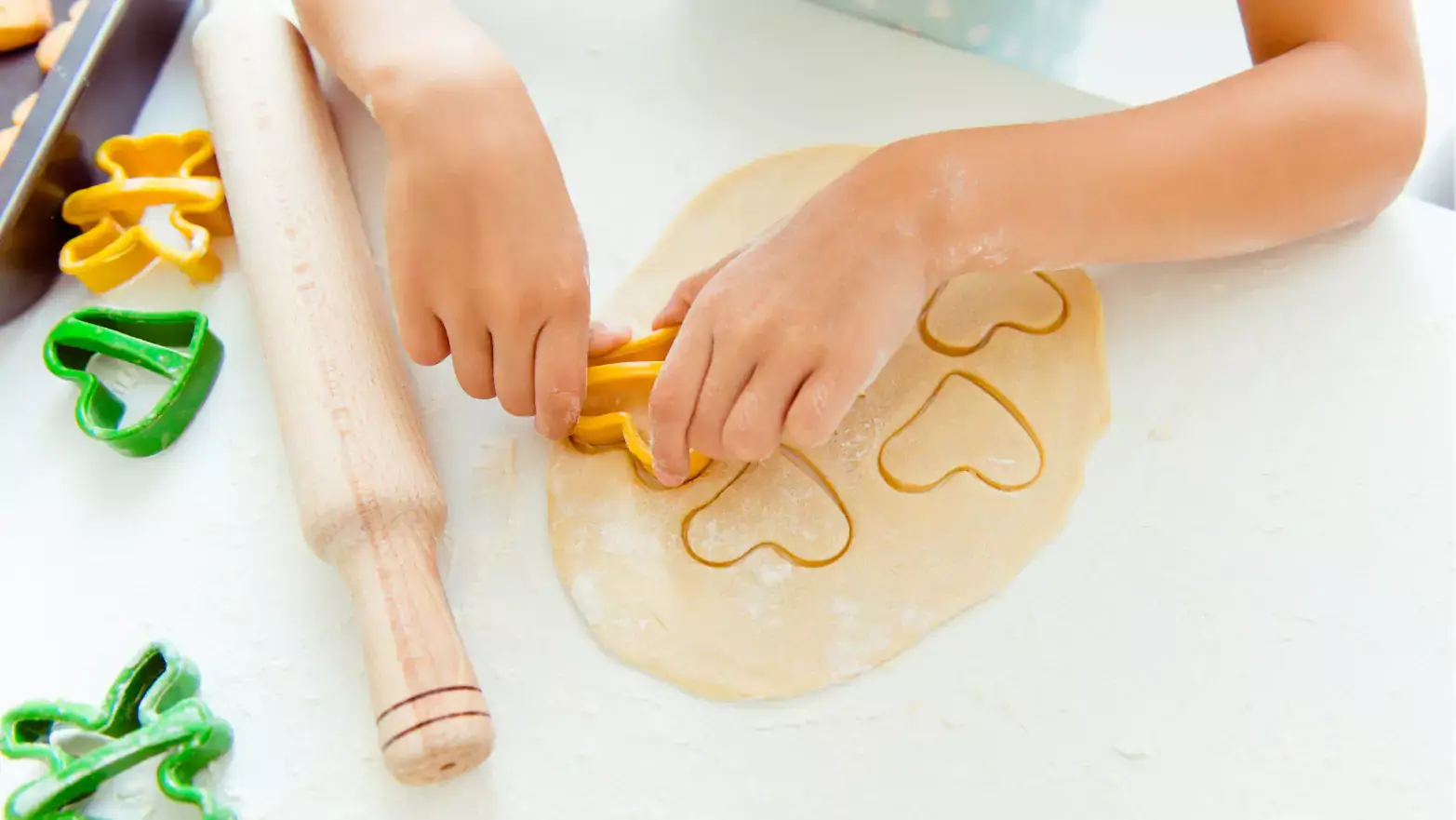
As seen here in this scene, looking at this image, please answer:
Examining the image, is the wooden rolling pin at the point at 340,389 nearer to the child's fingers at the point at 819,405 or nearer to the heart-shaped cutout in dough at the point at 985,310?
the child's fingers at the point at 819,405

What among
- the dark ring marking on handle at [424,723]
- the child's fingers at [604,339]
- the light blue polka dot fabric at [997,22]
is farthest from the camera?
the light blue polka dot fabric at [997,22]

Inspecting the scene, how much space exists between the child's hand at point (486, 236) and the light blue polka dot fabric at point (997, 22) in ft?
1.01

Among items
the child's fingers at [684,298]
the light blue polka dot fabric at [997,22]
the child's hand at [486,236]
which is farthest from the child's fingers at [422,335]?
the light blue polka dot fabric at [997,22]

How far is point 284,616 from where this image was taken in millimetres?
514

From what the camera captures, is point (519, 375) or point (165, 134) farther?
point (165, 134)

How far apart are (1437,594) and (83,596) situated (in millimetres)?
710

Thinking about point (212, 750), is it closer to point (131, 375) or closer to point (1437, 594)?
point (131, 375)

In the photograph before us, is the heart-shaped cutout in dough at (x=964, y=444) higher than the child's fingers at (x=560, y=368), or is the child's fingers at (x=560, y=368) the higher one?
the heart-shaped cutout in dough at (x=964, y=444)

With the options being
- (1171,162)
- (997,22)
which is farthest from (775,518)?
(997,22)

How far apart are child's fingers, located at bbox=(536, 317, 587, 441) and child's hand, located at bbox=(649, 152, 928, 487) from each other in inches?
1.7

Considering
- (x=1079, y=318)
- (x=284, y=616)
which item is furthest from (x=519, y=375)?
(x=1079, y=318)

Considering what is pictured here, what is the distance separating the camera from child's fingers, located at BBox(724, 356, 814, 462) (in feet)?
1.62

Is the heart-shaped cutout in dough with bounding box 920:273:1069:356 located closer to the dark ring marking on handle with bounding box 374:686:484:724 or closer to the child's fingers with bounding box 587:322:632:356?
the child's fingers with bounding box 587:322:632:356

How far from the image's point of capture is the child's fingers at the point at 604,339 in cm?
53
